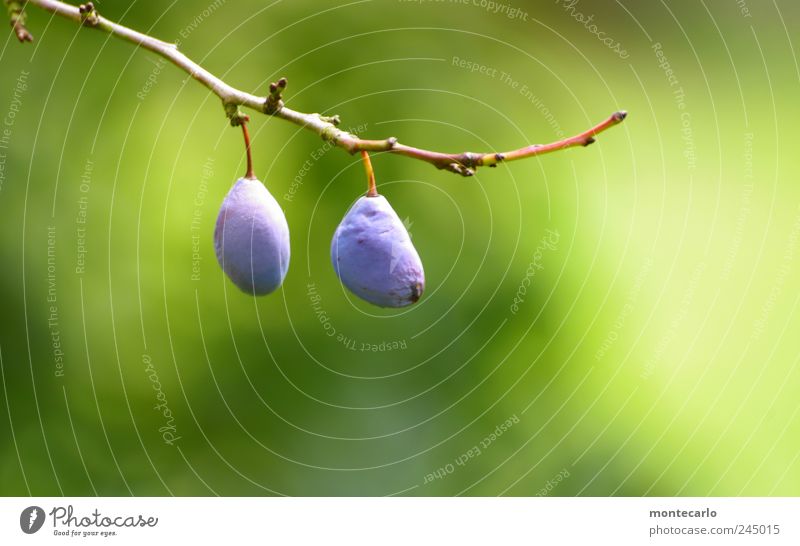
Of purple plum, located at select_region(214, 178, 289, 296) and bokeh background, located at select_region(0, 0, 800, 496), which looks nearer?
purple plum, located at select_region(214, 178, 289, 296)

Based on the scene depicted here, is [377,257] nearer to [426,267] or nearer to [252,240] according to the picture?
[252,240]

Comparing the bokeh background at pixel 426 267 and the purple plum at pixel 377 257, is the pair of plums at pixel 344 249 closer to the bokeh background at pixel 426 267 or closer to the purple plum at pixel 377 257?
the purple plum at pixel 377 257
